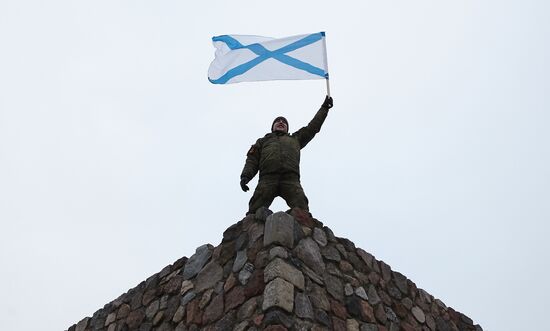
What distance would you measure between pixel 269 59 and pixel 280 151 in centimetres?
154

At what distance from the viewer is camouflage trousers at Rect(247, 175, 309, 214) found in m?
5.48

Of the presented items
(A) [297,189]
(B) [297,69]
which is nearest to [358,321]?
(A) [297,189]

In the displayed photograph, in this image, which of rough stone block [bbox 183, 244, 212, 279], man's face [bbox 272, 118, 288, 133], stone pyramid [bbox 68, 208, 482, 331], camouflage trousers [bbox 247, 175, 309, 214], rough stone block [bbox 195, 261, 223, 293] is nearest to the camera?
stone pyramid [bbox 68, 208, 482, 331]

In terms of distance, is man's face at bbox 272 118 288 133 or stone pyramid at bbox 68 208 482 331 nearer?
stone pyramid at bbox 68 208 482 331

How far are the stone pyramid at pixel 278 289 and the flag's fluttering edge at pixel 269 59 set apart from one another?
2.19 m

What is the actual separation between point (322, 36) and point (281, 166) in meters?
2.17

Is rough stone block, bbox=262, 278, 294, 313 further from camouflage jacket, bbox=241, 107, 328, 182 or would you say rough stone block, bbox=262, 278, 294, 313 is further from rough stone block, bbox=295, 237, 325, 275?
camouflage jacket, bbox=241, 107, 328, 182

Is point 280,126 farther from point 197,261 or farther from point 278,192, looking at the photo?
point 197,261

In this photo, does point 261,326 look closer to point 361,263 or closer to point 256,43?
point 361,263

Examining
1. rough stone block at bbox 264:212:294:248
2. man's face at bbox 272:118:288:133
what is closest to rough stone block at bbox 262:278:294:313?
rough stone block at bbox 264:212:294:248

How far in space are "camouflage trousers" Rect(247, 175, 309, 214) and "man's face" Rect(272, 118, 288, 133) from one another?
0.72 metres

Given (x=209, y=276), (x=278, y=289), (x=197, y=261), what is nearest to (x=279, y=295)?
(x=278, y=289)

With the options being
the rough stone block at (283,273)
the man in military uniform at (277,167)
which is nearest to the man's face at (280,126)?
the man in military uniform at (277,167)

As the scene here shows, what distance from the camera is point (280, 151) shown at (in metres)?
5.68
